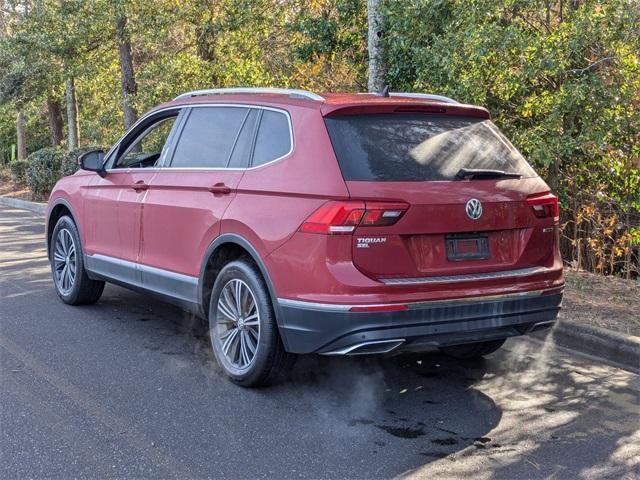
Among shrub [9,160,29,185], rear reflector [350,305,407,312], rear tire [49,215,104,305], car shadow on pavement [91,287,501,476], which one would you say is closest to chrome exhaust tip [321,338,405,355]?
rear reflector [350,305,407,312]

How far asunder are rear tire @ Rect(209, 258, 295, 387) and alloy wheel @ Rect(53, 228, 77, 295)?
2.47 metres

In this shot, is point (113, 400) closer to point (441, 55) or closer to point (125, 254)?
point (125, 254)

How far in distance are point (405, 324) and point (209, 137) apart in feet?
7.24

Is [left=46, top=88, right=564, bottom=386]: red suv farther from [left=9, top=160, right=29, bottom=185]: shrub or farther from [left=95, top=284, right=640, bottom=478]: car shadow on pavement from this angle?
[left=9, top=160, right=29, bottom=185]: shrub

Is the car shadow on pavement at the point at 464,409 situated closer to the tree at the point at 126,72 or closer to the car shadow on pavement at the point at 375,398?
the car shadow on pavement at the point at 375,398

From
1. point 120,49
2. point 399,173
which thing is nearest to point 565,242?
point 399,173

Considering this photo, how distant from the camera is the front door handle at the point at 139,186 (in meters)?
5.65

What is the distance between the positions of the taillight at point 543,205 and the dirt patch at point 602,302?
161 centimetres

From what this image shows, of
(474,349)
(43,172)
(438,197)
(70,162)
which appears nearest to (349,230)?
(438,197)

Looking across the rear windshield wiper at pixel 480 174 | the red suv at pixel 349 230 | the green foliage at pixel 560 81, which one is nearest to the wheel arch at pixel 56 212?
the red suv at pixel 349 230

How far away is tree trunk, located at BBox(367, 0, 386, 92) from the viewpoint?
29.6 ft

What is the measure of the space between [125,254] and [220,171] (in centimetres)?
148

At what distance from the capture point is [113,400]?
439 cm

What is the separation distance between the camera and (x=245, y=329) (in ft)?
15.4
